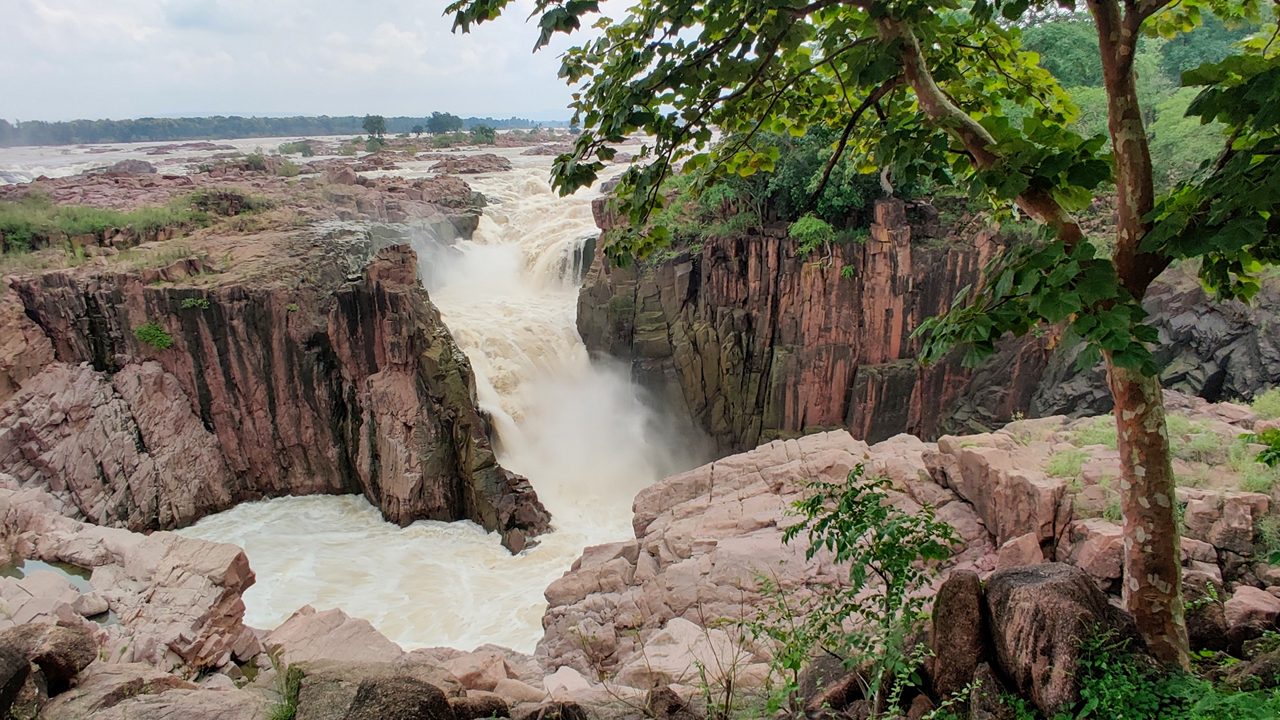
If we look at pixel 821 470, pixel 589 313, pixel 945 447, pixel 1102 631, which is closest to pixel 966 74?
pixel 1102 631

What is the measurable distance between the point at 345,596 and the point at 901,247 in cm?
1470

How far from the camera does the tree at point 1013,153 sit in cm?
257

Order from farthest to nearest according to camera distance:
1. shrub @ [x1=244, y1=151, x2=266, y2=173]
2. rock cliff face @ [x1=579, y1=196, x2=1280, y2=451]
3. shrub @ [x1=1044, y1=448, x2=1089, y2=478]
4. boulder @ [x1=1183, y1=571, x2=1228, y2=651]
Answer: shrub @ [x1=244, y1=151, x2=266, y2=173] → rock cliff face @ [x1=579, y1=196, x2=1280, y2=451] → shrub @ [x1=1044, y1=448, x2=1089, y2=478] → boulder @ [x1=1183, y1=571, x2=1228, y2=651]

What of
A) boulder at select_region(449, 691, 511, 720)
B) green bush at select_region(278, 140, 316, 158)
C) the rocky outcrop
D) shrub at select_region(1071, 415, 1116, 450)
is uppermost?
green bush at select_region(278, 140, 316, 158)

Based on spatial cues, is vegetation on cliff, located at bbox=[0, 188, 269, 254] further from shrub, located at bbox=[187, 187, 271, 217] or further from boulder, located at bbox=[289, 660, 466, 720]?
boulder, located at bbox=[289, 660, 466, 720]

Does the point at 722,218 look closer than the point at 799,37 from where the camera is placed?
No

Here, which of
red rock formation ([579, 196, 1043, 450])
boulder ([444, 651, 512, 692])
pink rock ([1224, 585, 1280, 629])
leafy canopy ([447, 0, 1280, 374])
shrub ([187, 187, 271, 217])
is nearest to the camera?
leafy canopy ([447, 0, 1280, 374])

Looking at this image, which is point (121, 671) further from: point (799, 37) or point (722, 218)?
point (722, 218)

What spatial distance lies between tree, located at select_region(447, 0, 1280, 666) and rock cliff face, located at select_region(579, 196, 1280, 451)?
1246 centimetres

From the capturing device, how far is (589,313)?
63.7 ft

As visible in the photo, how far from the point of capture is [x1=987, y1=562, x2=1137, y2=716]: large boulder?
333 cm

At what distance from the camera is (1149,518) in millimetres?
3281

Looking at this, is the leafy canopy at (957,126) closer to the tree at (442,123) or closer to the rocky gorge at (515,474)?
the rocky gorge at (515,474)

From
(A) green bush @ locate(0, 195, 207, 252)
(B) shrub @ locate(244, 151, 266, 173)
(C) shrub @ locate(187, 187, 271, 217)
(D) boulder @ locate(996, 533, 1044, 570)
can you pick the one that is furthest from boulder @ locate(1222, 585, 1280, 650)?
(B) shrub @ locate(244, 151, 266, 173)
